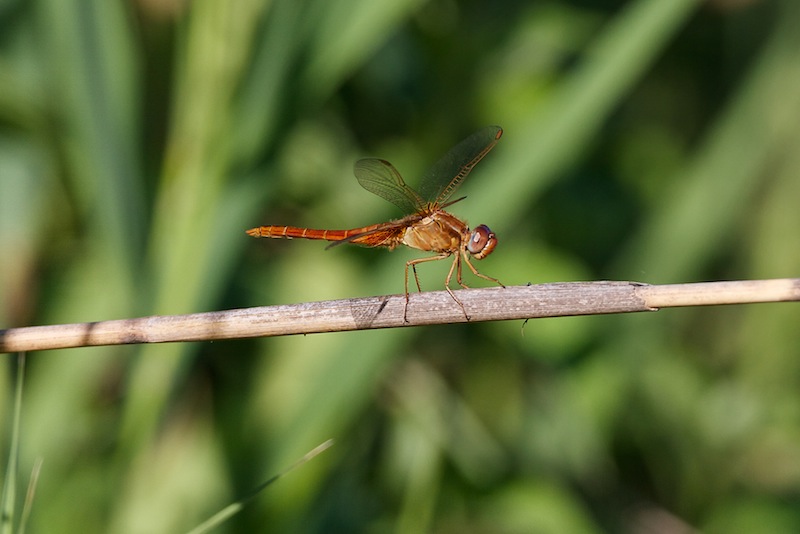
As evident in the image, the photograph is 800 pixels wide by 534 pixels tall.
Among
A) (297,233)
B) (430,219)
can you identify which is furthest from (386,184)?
(297,233)

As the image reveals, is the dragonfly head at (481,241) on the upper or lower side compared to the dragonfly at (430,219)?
lower

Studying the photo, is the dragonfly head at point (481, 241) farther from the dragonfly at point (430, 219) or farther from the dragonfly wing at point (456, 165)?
the dragonfly wing at point (456, 165)

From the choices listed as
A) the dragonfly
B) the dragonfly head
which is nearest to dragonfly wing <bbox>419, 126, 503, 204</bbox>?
the dragonfly

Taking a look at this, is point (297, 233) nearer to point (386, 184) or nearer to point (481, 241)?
point (386, 184)

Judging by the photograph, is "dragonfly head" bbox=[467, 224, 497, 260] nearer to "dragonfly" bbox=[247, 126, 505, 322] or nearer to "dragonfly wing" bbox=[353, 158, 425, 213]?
"dragonfly" bbox=[247, 126, 505, 322]

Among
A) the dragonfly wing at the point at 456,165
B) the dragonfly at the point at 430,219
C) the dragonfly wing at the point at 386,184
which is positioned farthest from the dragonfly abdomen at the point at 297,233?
the dragonfly wing at the point at 456,165

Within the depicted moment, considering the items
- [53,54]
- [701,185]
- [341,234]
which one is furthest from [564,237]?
[53,54]
